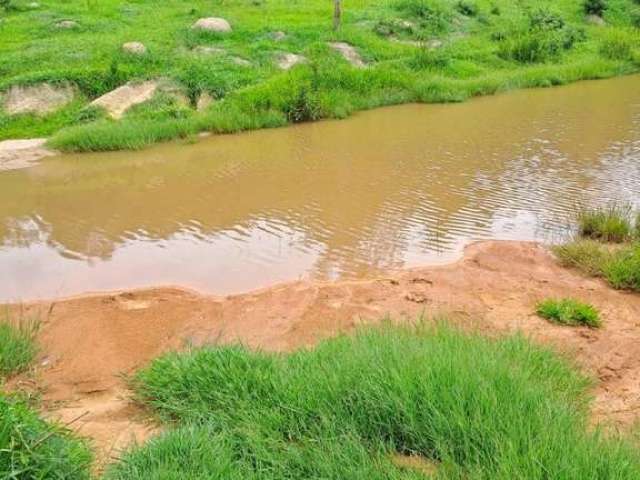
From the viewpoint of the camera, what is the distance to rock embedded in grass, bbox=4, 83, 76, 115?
12.4 meters

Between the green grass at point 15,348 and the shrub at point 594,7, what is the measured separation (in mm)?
23826

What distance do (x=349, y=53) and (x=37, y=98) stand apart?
749 centimetres

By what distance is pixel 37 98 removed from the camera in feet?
41.4

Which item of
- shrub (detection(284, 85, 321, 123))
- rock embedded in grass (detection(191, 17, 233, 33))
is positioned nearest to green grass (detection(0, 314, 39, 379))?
shrub (detection(284, 85, 321, 123))

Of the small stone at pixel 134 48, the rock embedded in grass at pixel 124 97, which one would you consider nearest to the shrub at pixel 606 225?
the rock embedded in grass at pixel 124 97

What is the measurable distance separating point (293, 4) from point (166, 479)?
Answer: 775 inches

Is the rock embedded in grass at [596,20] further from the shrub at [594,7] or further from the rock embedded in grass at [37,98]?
the rock embedded in grass at [37,98]

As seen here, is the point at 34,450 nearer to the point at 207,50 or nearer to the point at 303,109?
the point at 303,109

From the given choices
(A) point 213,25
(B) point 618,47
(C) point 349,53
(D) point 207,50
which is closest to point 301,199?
(D) point 207,50

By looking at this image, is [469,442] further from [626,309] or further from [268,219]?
[268,219]

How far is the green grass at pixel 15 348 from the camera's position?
4.12 m

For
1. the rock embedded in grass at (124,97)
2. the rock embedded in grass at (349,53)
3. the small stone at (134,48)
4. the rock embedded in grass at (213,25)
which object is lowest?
the rock embedded in grass at (124,97)

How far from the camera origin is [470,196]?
320 inches

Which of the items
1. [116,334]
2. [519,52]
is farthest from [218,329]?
[519,52]
